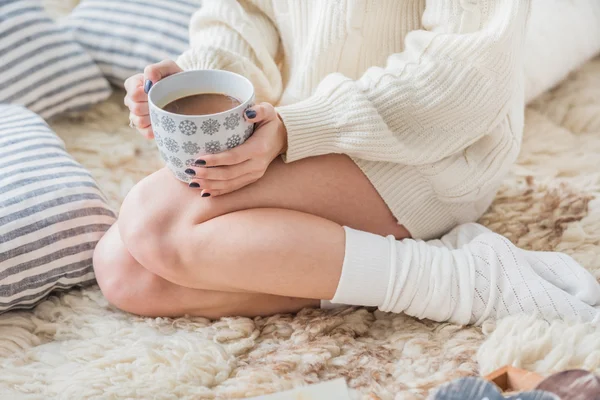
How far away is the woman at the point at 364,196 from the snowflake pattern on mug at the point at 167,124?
6 cm

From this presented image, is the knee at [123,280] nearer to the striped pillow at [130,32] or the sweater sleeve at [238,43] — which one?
the sweater sleeve at [238,43]

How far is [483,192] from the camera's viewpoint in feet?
Result: 3.30

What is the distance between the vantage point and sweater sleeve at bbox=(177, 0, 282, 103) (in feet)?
3.41

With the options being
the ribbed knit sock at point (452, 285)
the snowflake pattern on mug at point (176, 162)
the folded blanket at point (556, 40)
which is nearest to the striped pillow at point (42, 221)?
the snowflake pattern on mug at point (176, 162)

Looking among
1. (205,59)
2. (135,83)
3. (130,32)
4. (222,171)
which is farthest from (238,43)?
(130,32)

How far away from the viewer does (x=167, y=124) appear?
2.55 ft

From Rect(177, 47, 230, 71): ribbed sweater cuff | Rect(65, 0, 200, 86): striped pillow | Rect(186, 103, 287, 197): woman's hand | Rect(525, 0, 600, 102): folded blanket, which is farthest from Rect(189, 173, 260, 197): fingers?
Rect(525, 0, 600, 102): folded blanket

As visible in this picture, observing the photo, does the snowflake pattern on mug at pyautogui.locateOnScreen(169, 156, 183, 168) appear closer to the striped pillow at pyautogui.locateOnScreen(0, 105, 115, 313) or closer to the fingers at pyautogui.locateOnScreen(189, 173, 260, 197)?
the fingers at pyautogui.locateOnScreen(189, 173, 260, 197)

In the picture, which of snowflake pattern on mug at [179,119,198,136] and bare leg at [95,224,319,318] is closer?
snowflake pattern on mug at [179,119,198,136]

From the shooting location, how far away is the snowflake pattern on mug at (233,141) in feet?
2.65

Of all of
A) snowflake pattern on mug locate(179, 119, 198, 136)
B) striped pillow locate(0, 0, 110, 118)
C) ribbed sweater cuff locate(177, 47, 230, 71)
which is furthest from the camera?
striped pillow locate(0, 0, 110, 118)

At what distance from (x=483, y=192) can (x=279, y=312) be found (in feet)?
1.06

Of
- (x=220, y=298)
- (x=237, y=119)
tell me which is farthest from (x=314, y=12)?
(x=220, y=298)

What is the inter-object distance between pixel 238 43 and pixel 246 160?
0.28 m
